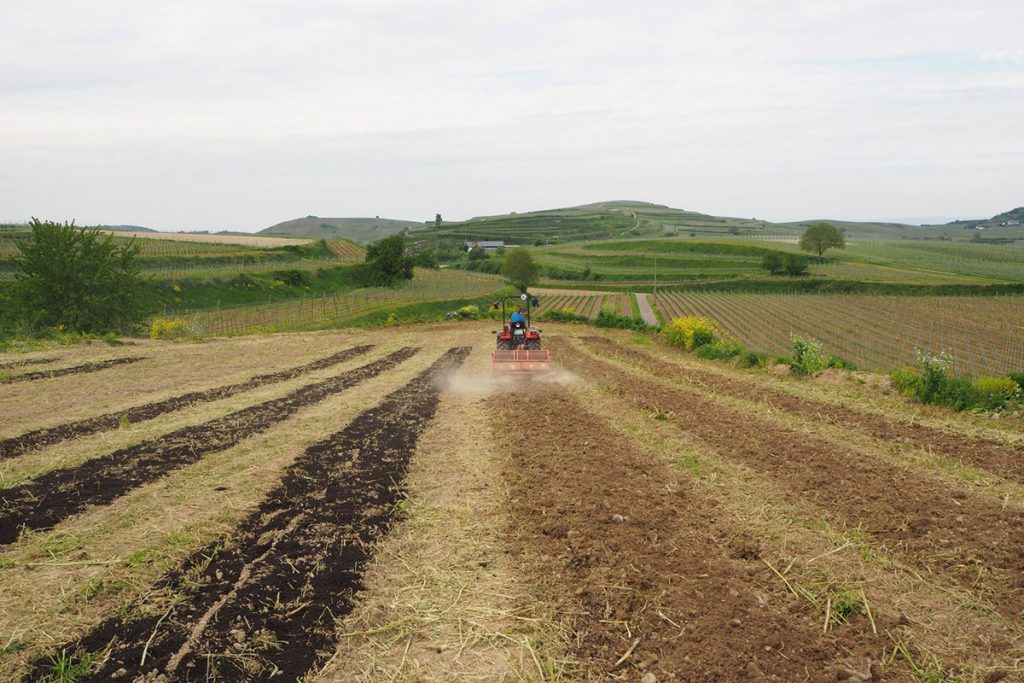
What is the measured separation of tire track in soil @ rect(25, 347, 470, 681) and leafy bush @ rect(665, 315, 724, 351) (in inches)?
781

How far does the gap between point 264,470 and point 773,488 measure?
7766 millimetres

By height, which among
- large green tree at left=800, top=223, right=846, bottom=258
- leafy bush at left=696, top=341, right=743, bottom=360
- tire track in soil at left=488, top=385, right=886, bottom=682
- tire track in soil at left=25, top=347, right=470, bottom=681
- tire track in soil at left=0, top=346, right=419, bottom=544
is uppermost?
large green tree at left=800, top=223, right=846, bottom=258

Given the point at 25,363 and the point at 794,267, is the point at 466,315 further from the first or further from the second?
the point at 794,267

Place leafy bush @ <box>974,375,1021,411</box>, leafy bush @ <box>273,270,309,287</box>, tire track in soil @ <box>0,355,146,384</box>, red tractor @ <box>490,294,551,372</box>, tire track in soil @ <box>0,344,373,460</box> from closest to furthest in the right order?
1. tire track in soil @ <box>0,344,373,460</box>
2. leafy bush @ <box>974,375,1021,411</box>
3. tire track in soil @ <box>0,355,146,384</box>
4. red tractor @ <box>490,294,551,372</box>
5. leafy bush @ <box>273,270,309,287</box>

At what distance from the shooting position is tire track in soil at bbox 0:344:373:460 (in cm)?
1084

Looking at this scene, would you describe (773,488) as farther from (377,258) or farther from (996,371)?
(377,258)

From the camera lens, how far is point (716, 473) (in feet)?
30.9

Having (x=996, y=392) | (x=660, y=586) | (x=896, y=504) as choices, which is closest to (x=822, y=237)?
(x=996, y=392)

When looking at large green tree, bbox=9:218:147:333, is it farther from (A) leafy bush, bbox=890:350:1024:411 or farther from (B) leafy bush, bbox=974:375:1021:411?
(B) leafy bush, bbox=974:375:1021:411

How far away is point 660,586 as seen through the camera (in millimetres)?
6043

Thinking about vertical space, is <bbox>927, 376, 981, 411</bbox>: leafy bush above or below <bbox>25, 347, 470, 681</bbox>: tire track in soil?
below

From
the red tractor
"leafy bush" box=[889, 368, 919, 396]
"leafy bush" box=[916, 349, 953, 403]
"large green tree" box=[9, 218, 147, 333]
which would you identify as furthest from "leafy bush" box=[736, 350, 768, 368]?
"large green tree" box=[9, 218, 147, 333]

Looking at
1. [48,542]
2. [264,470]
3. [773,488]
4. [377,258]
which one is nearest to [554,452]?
[773,488]

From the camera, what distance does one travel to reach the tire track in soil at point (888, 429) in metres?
9.86
